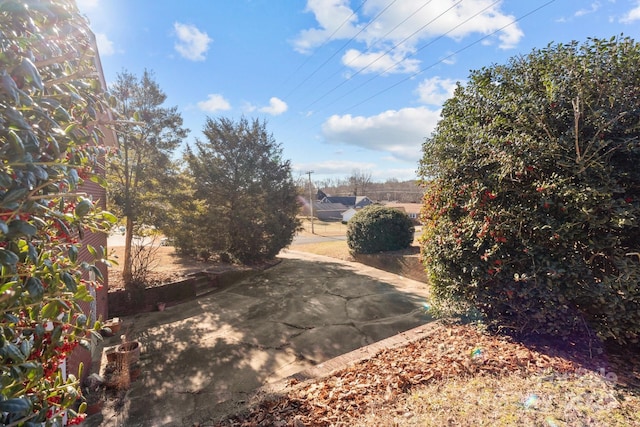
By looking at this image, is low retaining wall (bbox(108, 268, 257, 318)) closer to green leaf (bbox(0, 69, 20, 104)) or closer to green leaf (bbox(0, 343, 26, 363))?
green leaf (bbox(0, 343, 26, 363))

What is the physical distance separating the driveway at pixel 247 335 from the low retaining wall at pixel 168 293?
34 centimetres

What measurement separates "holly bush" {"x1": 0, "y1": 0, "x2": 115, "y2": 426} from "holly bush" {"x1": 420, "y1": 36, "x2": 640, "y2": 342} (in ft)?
12.8

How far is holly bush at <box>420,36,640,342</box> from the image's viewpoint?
9.49 ft

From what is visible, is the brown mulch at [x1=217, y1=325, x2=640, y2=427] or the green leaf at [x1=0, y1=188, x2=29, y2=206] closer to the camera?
the green leaf at [x1=0, y1=188, x2=29, y2=206]

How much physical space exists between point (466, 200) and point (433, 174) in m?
0.72

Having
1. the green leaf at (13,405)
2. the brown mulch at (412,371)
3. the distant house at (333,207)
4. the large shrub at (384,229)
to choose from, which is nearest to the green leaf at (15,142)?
the green leaf at (13,405)

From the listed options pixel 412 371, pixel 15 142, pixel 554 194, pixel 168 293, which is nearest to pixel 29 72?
pixel 15 142

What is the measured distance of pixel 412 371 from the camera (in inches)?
118

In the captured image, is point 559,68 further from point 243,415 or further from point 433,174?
point 243,415

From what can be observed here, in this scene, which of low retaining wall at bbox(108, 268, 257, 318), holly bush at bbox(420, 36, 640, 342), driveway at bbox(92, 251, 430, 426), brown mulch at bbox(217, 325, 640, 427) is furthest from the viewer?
low retaining wall at bbox(108, 268, 257, 318)

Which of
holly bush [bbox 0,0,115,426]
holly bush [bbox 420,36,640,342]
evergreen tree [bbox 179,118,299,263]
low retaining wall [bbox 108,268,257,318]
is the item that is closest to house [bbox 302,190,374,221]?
evergreen tree [bbox 179,118,299,263]

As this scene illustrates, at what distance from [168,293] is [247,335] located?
3405 mm

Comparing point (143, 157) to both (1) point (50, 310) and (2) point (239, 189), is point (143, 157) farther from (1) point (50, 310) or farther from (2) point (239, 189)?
(1) point (50, 310)

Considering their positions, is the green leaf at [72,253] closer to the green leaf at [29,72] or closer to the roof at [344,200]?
the green leaf at [29,72]
